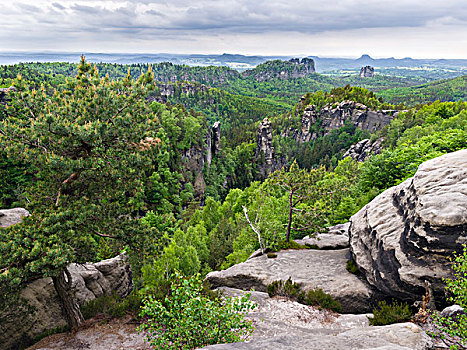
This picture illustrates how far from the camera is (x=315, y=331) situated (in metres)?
10.7

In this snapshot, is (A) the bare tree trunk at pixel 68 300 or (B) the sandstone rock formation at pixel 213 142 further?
(B) the sandstone rock formation at pixel 213 142

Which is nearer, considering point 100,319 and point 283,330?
point 283,330

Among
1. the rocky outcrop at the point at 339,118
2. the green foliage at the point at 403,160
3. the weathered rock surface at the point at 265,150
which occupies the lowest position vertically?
the weathered rock surface at the point at 265,150

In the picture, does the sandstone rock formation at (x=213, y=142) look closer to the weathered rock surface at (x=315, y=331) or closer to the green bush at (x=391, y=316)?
the weathered rock surface at (x=315, y=331)

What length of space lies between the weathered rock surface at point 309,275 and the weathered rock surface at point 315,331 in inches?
52.7

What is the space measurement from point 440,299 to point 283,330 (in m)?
6.08

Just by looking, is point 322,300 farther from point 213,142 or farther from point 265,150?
point 265,150

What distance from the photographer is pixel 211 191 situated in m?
81.1

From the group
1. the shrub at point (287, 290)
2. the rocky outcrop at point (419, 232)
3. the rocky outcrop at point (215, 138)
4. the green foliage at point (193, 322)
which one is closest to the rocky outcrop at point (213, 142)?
the rocky outcrop at point (215, 138)

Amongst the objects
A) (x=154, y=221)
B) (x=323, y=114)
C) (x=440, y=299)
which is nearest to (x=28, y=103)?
(x=440, y=299)

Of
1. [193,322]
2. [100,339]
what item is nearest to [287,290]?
[193,322]

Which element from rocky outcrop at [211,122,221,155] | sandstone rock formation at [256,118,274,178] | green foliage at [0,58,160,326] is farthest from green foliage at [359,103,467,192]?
sandstone rock formation at [256,118,274,178]

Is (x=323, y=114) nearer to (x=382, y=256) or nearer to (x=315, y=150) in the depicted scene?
(x=315, y=150)

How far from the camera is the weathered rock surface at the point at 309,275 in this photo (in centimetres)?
1354
